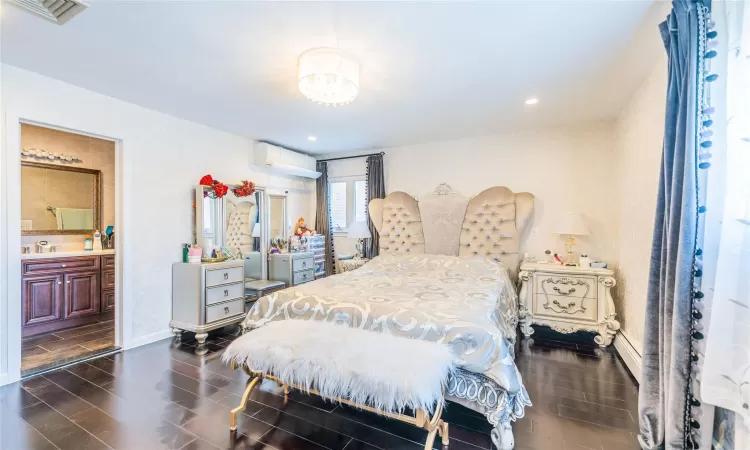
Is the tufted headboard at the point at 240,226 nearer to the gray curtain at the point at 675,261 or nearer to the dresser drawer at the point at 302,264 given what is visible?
the dresser drawer at the point at 302,264

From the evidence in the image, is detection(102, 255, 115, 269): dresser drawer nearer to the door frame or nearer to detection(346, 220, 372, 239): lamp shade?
the door frame

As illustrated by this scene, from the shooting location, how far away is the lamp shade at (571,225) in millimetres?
3482

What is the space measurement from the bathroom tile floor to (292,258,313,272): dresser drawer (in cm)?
216

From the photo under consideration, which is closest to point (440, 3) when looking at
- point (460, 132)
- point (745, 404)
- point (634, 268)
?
point (745, 404)

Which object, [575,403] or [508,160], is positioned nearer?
[575,403]

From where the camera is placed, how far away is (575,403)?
2.22 meters

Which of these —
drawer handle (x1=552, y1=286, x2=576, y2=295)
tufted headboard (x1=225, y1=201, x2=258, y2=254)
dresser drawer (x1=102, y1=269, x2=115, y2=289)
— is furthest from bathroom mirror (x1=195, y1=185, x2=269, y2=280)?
drawer handle (x1=552, y1=286, x2=576, y2=295)

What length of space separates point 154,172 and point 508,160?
4280 millimetres

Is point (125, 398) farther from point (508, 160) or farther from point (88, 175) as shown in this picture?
point (508, 160)

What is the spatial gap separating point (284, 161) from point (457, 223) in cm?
273

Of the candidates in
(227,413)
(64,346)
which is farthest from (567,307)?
(64,346)

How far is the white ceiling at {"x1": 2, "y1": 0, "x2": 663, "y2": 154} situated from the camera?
1.84m

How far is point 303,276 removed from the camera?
484cm

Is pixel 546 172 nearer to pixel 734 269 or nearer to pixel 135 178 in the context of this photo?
pixel 734 269
